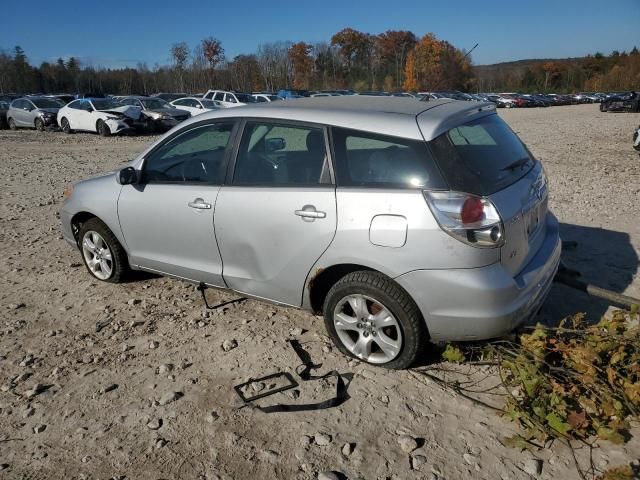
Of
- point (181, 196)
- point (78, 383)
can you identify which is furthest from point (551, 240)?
point (78, 383)

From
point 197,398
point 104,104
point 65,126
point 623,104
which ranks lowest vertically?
point 197,398

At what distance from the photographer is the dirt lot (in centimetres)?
268

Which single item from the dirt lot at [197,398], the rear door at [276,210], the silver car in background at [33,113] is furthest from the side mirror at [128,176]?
the silver car in background at [33,113]

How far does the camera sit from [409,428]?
2.92 metres

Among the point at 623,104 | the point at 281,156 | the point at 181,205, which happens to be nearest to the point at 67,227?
the point at 181,205

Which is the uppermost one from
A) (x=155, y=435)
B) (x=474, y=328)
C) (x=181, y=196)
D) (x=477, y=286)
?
(x=181, y=196)

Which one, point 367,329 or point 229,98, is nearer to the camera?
point 367,329

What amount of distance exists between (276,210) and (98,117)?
1985cm

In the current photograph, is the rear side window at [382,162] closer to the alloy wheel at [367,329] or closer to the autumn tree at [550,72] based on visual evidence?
the alloy wheel at [367,329]

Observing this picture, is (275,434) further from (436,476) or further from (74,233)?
(74,233)

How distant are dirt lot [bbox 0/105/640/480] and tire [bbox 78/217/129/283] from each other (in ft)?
0.45

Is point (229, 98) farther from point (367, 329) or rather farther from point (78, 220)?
point (367, 329)

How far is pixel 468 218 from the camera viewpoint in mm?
2916

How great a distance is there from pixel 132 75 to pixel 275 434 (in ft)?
310
